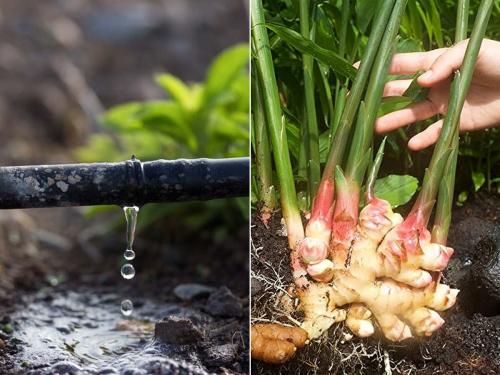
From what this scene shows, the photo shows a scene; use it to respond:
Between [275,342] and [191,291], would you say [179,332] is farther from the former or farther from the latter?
[191,291]

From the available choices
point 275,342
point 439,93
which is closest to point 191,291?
point 275,342

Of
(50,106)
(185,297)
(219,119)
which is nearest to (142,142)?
(219,119)

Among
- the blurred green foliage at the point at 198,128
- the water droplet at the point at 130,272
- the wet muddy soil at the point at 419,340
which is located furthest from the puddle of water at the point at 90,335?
the blurred green foliage at the point at 198,128

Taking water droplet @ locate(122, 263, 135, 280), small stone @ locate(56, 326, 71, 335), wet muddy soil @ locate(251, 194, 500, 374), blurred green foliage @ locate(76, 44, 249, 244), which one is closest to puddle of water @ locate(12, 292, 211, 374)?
small stone @ locate(56, 326, 71, 335)

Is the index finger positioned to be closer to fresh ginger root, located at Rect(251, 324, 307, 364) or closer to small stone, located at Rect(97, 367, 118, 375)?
fresh ginger root, located at Rect(251, 324, 307, 364)

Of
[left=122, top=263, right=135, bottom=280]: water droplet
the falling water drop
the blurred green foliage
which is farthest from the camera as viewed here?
the blurred green foliage

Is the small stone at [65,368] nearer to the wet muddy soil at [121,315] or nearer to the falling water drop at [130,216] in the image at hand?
the wet muddy soil at [121,315]
